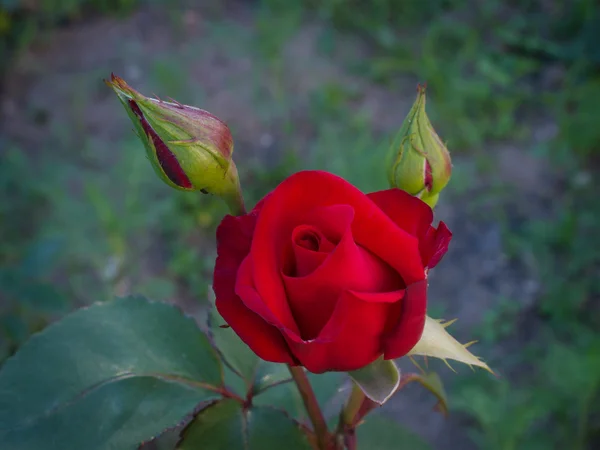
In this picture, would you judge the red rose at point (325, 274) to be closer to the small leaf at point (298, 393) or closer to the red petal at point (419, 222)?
the red petal at point (419, 222)

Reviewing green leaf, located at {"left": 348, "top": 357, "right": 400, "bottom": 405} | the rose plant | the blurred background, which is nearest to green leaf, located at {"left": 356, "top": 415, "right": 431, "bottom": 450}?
the rose plant

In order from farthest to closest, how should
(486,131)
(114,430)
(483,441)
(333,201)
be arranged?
1. (486,131)
2. (483,441)
3. (114,430)
4. (333,201)

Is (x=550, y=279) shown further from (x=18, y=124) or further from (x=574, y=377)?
(x=18, y=124)

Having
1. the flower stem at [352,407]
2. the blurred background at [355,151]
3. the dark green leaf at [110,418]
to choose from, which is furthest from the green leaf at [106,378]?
the blurred background at [355,151]

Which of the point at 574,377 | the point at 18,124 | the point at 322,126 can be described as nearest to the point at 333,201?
the point at 574,377

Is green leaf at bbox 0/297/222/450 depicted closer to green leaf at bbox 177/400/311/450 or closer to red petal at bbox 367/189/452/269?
green leaf at bbox 177/400/311/450

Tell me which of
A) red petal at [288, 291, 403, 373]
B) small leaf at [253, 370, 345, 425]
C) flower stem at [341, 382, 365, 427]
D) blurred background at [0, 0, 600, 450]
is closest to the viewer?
red petal at [288, 291, 403, 373]
